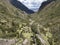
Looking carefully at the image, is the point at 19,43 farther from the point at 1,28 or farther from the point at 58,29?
the point at 58,29

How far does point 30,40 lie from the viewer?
3869 centimetres

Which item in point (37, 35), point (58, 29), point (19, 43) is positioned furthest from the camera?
point (58, 29)

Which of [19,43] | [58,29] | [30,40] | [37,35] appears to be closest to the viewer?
[19,43]

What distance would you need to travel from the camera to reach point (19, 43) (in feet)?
119

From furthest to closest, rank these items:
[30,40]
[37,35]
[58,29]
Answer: [58,29], [37,35], [30,40]

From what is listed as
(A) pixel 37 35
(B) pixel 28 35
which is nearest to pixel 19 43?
(B) pixel 28 35

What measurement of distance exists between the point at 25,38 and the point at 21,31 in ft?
9.50

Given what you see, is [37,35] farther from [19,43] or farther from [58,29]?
[58,29]

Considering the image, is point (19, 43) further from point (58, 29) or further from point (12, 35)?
point (58, 29)

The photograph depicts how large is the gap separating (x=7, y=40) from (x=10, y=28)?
8.64 m

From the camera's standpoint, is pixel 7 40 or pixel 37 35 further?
pixel 37 35

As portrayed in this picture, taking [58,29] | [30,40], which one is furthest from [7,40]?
[58,29]

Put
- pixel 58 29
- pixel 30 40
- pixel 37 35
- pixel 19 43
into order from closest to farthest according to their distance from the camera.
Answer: pixel 19 43
pixel 30 40
pixel 37 35
pixel 58 29

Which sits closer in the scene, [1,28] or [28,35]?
[28,35]
